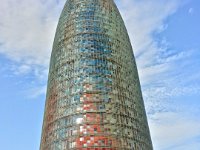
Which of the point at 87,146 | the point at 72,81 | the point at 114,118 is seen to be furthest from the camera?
the point at 72,81

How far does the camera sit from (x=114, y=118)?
193ft

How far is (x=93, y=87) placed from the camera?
202ft

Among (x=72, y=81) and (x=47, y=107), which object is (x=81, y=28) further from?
(x=47, y=107)

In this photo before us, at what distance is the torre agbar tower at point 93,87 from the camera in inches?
2266

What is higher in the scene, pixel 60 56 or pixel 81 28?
pixel 81 28

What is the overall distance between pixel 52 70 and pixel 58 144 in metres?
18.2

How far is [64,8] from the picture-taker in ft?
257

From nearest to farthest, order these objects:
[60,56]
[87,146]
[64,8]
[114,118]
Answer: [87,146], [114,118], [60,56], [64,8]

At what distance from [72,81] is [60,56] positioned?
7.97 meters

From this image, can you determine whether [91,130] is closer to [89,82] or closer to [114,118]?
[114,118]

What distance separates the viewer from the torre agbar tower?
57562mm

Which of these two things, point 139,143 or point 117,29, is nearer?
point 139,143

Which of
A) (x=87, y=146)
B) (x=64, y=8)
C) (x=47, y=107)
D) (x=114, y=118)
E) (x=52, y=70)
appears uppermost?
(x=64, y=8)

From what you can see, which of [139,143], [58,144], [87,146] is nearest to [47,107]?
[58,144]
